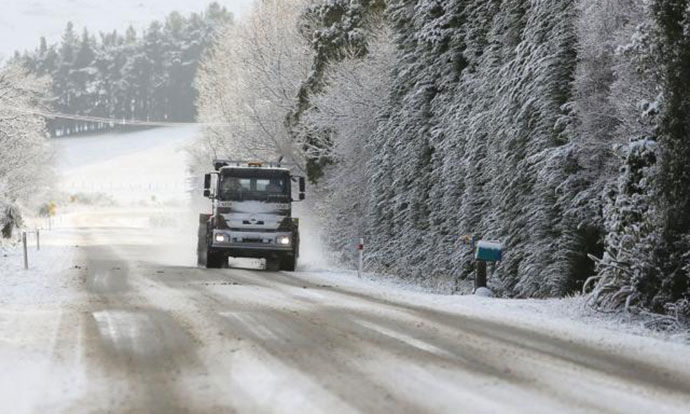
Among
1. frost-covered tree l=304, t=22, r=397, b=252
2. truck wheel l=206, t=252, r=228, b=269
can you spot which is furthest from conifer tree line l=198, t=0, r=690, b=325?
truck wheel l=206, t=252, r=228, b=269

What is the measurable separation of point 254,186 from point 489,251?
28.3ft

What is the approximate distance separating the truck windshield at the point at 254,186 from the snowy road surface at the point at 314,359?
27.8 feet

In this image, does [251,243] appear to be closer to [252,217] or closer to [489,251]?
[252,217]

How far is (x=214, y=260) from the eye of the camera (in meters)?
22.2

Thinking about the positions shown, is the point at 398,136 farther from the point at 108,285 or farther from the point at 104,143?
the point at 104,143

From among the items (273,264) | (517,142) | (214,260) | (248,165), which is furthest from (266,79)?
(517,142)

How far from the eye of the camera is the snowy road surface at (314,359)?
20.1ft

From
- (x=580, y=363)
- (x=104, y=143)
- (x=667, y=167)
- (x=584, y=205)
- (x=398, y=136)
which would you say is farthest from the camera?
(x=104, y=143)

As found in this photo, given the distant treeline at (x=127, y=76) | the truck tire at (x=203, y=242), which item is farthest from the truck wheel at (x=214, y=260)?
the distant treeline at (x=127, y=76)

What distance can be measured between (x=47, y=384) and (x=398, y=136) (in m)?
19.2

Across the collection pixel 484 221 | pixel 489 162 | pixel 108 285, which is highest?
pixel 489 162

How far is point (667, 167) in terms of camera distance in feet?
34.4

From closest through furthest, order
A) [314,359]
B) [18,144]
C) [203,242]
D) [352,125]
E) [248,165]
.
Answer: [314,359]
[248,165]
[203,242]
[352,125]
[18,144]

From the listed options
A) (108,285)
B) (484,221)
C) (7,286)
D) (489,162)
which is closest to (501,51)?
(489,162)
